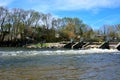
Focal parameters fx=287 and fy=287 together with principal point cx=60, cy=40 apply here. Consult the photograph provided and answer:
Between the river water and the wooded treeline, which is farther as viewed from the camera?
the wooded treeline

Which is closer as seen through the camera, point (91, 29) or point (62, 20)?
point (62, 20)

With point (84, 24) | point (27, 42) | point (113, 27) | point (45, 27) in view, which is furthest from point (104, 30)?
point (27, 42)

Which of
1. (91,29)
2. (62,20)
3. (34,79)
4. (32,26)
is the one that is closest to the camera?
(34,79)

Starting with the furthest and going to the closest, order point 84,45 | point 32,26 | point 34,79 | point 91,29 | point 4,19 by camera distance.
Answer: point 91,29
point 32,26
point 4,19
point 84,45
point 34,79

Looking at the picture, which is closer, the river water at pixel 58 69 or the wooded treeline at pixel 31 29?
the river water at pixel 58 69

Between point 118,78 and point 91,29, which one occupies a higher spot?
point 91,29

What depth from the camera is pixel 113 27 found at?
150m

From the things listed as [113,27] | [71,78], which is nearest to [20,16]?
[113,27]

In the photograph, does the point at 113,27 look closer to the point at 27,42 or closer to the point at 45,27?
the point at 45,27

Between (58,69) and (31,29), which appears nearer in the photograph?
(58,69)

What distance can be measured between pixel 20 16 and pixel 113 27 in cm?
5717

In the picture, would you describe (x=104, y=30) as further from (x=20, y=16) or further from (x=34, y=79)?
(x=34, y=79)

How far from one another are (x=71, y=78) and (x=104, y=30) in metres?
140

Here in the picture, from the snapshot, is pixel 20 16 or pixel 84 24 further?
pixel 84 24
